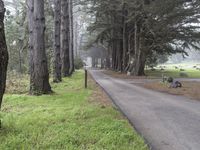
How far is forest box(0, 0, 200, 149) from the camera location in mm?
15523

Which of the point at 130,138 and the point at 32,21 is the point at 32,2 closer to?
the point at 32,21

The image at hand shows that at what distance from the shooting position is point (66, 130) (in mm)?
7469

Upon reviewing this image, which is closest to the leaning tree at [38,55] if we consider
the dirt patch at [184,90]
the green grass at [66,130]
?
the green grass at [66,130]

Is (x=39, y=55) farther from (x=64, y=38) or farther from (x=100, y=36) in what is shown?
(x=100, y=36)

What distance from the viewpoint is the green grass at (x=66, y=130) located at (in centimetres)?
647

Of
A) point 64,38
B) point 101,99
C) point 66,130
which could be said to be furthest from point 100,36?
point 66,130

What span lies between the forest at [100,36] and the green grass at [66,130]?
0.99 meters

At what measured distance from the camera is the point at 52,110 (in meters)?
10.1

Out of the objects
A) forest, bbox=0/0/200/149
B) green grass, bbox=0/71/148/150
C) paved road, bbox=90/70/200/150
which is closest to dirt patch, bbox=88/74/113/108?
paved road, bbox=90/70/200/150

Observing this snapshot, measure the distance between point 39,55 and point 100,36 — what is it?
31422mm

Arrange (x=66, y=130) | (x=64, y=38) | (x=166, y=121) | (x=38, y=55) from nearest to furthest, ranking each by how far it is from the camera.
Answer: (x=66, y=130) → (x=166, y=121) → (x=38, y=55) → (x=64, y=38)

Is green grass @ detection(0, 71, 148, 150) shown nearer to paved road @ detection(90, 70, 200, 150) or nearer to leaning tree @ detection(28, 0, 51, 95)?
paved road @ detection(90, 70, 200, 150)

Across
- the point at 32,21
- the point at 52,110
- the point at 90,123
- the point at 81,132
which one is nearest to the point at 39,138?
the point at 81,132

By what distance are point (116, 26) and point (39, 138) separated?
38558mm
